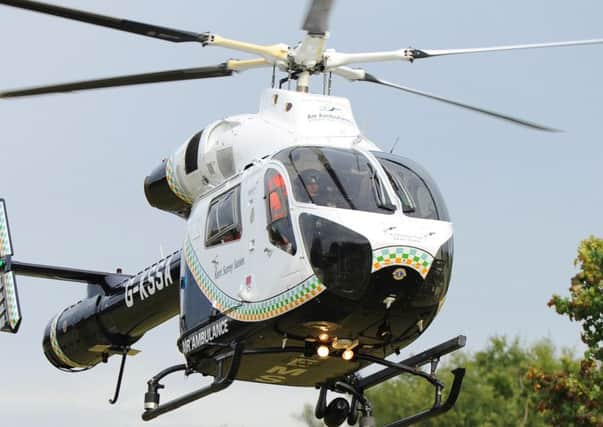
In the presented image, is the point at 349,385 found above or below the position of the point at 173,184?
→ below

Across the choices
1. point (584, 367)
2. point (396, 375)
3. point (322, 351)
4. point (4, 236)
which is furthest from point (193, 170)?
point (584, 367)

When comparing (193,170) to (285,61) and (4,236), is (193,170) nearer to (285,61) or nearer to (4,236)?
(285,61)

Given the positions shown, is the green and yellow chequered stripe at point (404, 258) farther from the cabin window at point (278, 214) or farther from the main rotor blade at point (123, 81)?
the main rotor blade at point (123, 81)

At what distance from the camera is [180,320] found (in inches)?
616

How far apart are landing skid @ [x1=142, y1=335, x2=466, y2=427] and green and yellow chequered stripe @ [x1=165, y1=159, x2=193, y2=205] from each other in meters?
2.08

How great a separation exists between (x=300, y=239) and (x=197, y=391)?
2.26m

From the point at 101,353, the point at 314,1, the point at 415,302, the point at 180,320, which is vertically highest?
the point at 314,1

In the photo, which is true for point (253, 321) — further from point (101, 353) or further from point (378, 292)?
point (101, 353)

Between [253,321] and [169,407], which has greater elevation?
[253,321]

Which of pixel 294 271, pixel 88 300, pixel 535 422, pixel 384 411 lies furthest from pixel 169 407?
pixel 535 422

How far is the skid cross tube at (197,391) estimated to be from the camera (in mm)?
14164

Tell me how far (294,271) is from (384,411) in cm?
1631

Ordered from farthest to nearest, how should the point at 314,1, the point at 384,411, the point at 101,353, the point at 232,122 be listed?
the point at 384,411
the point at 101,353
the point at 232,122
the point at 314,1

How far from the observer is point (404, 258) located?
13.4 meters
